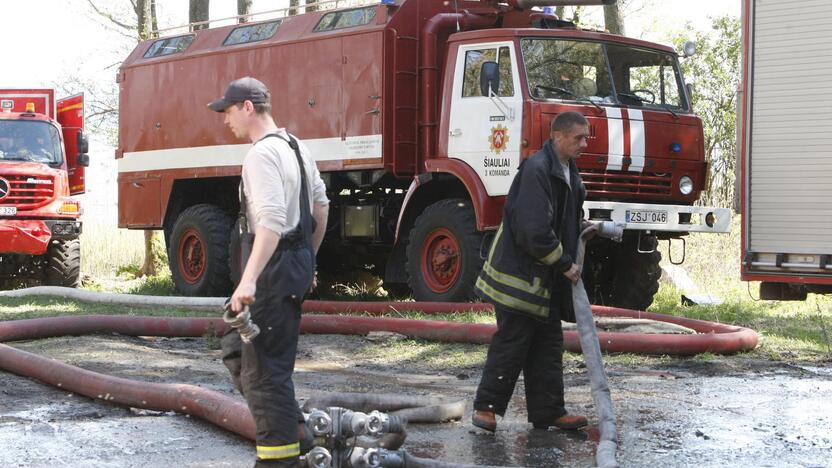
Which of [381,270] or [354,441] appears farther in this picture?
[381,270]

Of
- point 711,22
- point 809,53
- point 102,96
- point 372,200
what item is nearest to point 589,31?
point 809,53

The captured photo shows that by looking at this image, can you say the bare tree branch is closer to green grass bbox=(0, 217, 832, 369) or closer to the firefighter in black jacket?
green grass bbox=(0, 217, 832, 369)

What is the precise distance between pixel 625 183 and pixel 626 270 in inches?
53.6

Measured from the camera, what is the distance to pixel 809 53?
11.7 metres

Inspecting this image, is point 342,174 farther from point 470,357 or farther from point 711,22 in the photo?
point 711,22

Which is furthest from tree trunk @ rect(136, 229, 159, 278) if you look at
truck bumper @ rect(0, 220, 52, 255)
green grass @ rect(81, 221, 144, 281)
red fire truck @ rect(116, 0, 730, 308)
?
red fire truck @ rect(116, 0, 730, 308)

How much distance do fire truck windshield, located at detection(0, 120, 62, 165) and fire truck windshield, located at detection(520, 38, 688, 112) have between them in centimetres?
907

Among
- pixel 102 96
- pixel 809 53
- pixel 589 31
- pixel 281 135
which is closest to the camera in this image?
pixel 281 135

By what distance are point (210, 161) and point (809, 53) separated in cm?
746

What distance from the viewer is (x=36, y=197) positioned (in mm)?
17656

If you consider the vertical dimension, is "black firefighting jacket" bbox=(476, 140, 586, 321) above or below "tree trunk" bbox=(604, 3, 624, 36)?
below

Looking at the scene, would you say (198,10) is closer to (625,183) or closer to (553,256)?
(625,183)

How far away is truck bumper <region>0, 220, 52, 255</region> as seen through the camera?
56.0 feet

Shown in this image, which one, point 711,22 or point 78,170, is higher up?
point 711,22
